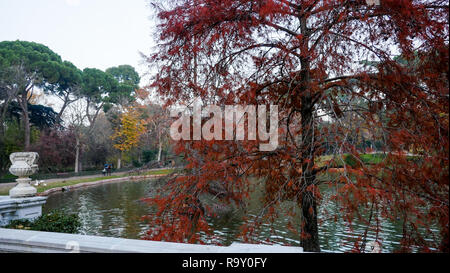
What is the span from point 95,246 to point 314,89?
294cm

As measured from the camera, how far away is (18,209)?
546cm

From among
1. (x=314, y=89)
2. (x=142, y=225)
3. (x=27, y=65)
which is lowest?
(x=142, y=225)

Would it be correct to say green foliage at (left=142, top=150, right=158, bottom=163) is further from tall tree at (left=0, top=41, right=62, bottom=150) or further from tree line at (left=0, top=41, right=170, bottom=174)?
tall tree at (left=0, top=41, right=62, bottom=150)

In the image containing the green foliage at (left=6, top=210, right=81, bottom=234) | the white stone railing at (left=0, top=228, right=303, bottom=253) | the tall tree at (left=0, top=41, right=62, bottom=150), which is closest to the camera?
the white stone railing at (left=0, top=228, right=303, bottom=253)

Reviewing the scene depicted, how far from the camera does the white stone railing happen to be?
2.11 meters

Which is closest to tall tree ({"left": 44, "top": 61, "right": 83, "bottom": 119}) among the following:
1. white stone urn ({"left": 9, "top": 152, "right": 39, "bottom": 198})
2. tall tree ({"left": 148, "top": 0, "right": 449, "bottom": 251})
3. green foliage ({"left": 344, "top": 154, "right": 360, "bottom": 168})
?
white stone urn ({"left": 9, "top": 152, "right": 39, "bottom": 198})

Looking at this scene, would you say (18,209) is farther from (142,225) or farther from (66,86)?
(66,86)

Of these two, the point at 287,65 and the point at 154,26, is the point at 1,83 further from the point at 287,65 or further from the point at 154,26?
the point at 287,65

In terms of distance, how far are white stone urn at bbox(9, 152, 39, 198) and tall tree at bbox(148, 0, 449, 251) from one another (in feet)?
12.3

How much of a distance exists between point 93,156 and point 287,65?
2980cm

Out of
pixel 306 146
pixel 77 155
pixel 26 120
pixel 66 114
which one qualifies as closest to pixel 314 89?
pixel 306 146

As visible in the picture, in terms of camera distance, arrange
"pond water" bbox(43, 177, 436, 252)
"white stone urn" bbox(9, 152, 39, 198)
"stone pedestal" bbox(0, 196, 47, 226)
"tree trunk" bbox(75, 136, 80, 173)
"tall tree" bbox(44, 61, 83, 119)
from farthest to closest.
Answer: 1. "tall tree" bbox(44, 61, 83, 119)
2. "tree trunk" bbox(75, 136, 80, 173)
3. "pond water" bbox(43, 177, 436, 252)
4. "white stone urn" bbox(9, 152, 39, 198)
5. "stone pedestal" bbox(0, 196, 47, 226)

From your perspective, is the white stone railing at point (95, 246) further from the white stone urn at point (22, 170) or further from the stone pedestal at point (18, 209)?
the white stone urn at point (22, 170)

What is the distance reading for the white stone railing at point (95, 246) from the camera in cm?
211
